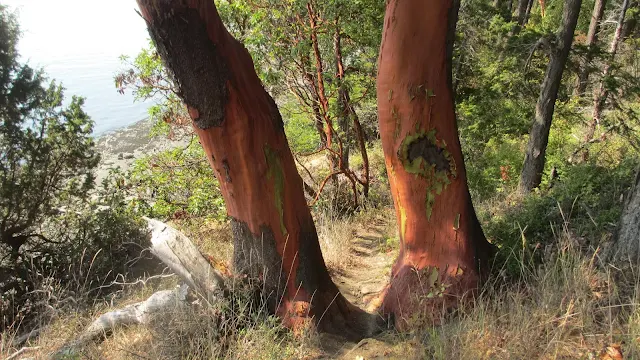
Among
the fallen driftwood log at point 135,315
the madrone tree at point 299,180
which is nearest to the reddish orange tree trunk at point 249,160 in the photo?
the madrone tree at point 299,180

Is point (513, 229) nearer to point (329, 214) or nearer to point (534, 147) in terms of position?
point (329, 214)

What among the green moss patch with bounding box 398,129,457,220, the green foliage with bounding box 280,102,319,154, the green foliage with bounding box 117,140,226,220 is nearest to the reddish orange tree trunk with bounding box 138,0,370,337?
the green moss patch with bounding box 398,129,457,220

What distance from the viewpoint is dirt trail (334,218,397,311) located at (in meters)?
4.42

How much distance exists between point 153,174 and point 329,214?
3012 millimetres

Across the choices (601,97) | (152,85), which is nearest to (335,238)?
(152,85)

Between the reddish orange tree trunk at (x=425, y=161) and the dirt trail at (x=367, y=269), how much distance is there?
81 centimetres

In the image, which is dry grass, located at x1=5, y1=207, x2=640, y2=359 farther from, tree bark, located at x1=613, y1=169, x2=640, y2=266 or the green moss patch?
the green moss patch

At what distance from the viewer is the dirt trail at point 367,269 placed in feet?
14.5

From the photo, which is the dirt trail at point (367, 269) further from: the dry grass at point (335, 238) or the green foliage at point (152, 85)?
the green foliage at point (152, 85)

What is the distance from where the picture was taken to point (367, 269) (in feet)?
17.5

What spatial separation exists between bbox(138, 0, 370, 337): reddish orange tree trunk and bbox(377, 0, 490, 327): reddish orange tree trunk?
70cm

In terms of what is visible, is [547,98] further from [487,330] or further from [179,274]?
[179,274]

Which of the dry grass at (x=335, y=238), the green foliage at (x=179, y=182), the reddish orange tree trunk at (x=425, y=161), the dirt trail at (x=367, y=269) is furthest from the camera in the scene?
the green foliage at (x=179, y=182)

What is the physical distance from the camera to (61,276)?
705cm
